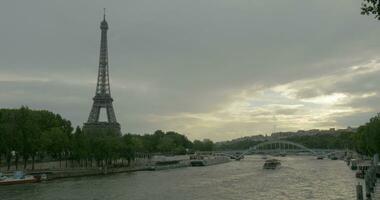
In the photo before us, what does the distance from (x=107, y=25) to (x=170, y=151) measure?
43.1 meters

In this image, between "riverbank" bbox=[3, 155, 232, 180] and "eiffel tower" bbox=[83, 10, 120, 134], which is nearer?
"riverbank" bbox=[3, 155, 232, 180]

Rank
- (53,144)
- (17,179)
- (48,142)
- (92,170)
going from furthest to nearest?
1. (92,170)
2. (53,144)
3. (48,142)
4. (17,179)

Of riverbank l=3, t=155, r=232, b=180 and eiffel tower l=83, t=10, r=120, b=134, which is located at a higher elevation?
eiffel tower l=83, t=10, r=120, b=134

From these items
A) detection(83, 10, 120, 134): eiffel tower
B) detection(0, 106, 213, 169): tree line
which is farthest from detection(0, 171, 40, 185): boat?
detection(83, 10, 120, 134): eiffel tower

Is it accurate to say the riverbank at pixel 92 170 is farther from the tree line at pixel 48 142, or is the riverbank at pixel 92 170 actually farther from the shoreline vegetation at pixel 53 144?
the tree line at pixel 48 142

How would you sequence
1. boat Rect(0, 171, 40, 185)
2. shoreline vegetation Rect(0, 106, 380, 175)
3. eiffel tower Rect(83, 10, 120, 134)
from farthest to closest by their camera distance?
eiffel tower Rect(83, 10, 120, 134) < shoreline vegetation Rect(0, 106, 380, 175) < boat Rect(0, 171, 40, 185)

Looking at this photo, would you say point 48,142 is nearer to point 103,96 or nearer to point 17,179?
point 17,179

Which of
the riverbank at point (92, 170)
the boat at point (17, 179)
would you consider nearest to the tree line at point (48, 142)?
the riverbank at point (92, 170)

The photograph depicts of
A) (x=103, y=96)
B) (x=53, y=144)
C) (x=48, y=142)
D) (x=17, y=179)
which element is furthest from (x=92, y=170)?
(x=103, y=96)

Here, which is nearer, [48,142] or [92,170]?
[48,142]

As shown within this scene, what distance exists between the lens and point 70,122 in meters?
86.5

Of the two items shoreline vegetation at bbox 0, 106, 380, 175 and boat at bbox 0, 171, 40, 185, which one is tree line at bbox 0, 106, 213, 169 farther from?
boat at bbox 0, 171, 40, 185

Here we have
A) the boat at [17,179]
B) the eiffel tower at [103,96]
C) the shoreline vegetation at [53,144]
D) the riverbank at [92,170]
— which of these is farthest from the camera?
the eiffel tower at [103,96]

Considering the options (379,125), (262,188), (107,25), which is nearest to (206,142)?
(107,25)
